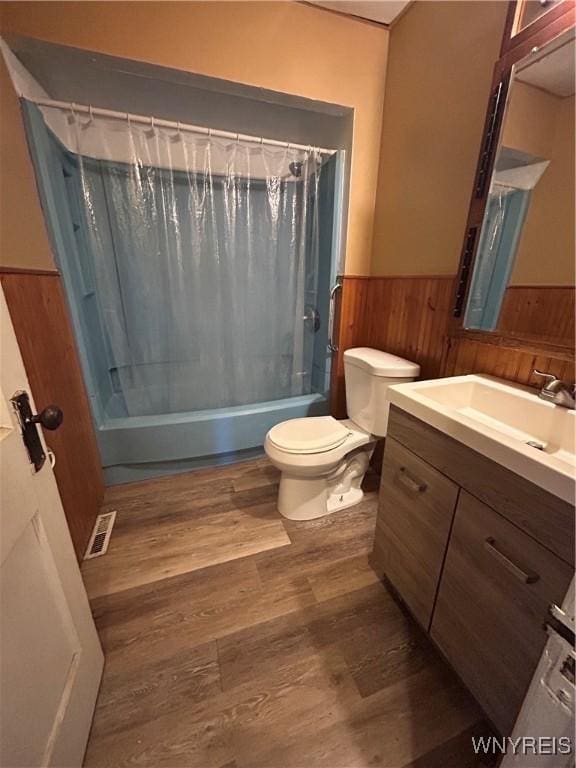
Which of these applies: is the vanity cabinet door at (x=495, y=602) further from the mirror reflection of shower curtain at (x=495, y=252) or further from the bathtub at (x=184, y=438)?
the bathtub at (x=184, y=438)

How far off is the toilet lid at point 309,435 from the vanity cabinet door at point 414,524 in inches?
14.3

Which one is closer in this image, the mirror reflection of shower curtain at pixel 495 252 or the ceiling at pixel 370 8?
the mirror reflection of shower curtain at pixel 495 252

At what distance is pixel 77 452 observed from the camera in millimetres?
1435

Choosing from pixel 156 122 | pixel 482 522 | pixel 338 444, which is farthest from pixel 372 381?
pixel 156 122

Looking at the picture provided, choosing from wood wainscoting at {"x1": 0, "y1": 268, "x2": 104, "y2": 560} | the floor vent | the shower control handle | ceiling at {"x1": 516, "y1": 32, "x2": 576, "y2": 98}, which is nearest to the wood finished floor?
the floor vent

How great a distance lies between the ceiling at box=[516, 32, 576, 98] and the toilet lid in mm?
1400

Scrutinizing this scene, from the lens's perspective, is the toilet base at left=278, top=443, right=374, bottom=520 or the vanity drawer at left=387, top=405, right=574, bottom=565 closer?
the vanity drawer at left=387, top=405, right=574, bottom=565

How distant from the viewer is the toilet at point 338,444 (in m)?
1.44

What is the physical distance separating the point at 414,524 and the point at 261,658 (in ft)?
2.25

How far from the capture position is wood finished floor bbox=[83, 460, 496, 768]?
0.85m

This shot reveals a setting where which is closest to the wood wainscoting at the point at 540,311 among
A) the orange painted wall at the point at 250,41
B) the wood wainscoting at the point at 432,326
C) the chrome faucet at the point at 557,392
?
the wood wainscoting at the point at 432,326

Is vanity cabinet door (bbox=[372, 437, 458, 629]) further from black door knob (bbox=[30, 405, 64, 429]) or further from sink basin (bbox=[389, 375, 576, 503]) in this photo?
black door knob (bbox=[30, 405, 64, 429])

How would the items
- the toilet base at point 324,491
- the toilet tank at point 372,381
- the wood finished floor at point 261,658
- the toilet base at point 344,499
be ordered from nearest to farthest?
1. the wood finished floor at point 261,658
2. the toilet tank at point 372,381
3. the toilet base at point 324,491
4. the toilet base at point 344,499

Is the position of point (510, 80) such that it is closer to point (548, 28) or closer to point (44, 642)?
point (548, 28)
